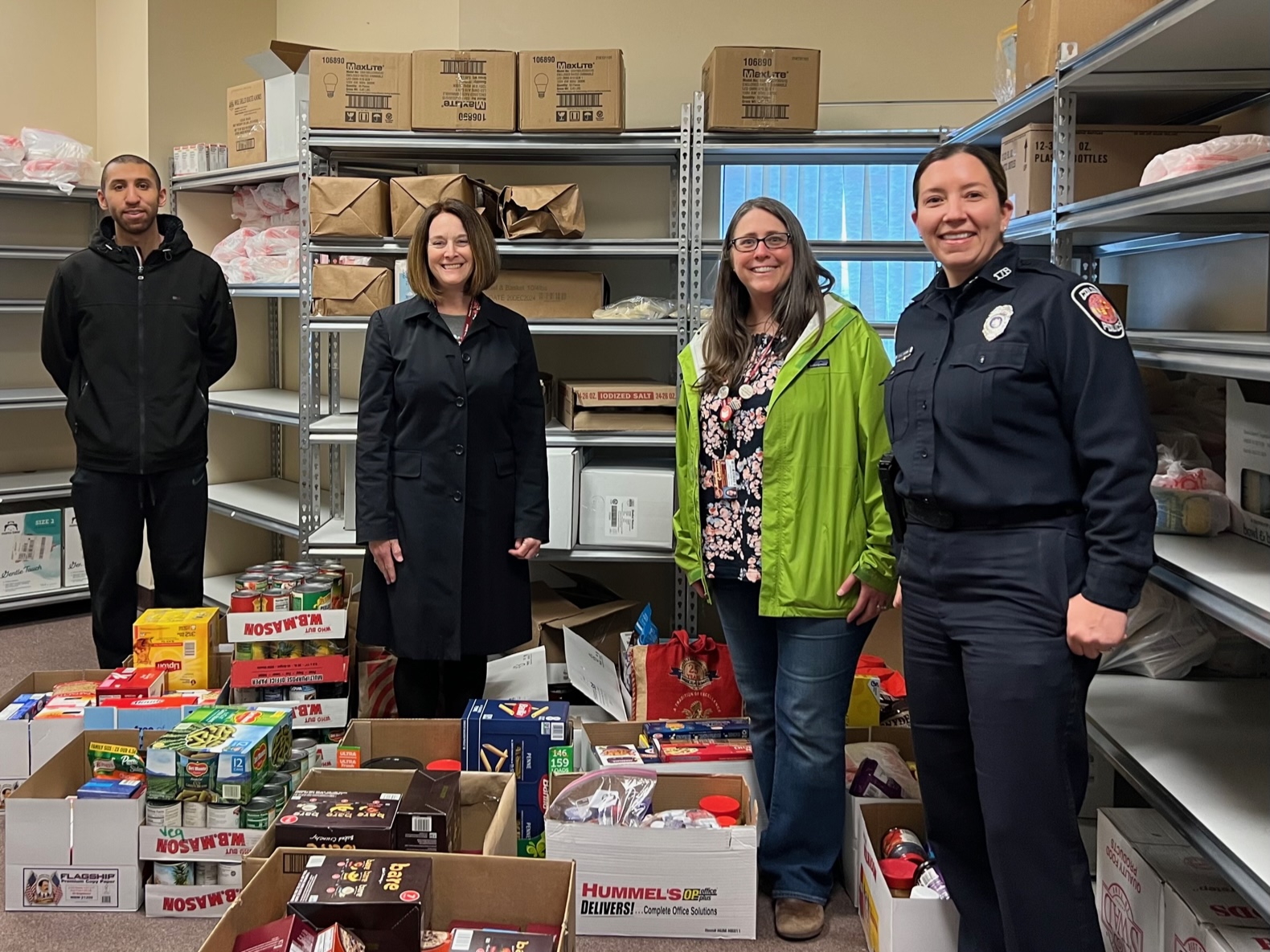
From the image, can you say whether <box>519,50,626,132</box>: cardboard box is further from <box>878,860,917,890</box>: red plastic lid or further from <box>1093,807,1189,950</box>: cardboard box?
<box>1093,807,1189,950</box>: cardboard box

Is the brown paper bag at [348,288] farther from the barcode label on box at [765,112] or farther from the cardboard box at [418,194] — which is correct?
the barcode label on box at [765,112]

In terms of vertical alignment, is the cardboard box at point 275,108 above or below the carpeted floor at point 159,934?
above

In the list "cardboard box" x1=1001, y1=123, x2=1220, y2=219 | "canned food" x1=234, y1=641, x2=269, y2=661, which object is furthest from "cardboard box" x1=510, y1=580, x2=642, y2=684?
"cardboard box" x1=1001, y1=123, x2=1220, y2=219

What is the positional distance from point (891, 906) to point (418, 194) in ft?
8.77

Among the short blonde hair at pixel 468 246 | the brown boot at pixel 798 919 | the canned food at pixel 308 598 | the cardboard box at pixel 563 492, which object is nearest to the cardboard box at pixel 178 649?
the canned food at pixel 308 598

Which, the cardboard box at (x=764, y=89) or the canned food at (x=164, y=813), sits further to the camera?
the cardboard box at (x=764, y=89)

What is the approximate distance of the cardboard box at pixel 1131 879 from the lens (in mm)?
2088

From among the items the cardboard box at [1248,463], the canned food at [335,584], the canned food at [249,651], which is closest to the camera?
the cardboard box at [1248,463]

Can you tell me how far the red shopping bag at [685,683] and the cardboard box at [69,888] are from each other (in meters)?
1.44

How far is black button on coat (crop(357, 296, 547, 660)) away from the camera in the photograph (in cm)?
298

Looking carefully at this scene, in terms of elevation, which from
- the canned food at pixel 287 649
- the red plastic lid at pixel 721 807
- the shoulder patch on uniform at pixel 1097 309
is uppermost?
the shoulder patch on uniform at pixel 1097 309

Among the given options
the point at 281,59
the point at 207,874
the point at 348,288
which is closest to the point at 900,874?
the point at 207,874

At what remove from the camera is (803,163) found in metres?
4.14

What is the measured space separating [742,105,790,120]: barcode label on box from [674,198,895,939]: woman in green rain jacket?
4.21 ft
